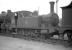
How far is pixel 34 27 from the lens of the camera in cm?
1284

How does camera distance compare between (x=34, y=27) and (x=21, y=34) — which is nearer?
(x=34, y=27)

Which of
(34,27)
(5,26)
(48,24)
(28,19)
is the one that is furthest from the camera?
(5,26)

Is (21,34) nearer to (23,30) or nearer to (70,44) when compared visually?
(23,30)

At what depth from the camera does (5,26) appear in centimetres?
1789

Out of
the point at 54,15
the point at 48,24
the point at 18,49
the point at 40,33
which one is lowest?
the point at 18,49

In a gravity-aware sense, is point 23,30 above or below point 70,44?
above

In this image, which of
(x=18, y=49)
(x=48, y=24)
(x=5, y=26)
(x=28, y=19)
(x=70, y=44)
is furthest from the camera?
(x=5, y=26)

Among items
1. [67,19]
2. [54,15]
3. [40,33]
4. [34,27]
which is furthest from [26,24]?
[67,19]

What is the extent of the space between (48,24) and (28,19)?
10.7ft

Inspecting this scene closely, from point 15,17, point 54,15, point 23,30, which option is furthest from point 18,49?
point 15,17

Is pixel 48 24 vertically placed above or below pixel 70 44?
above

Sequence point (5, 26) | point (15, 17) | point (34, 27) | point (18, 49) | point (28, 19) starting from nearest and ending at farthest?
1. point (18, 49)
2. point (34, 27)
3. point (28, 19)
4. point (15, 17)
5. point (5, 26)

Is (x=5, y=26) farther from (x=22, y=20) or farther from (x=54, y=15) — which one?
(x=54, y=15)

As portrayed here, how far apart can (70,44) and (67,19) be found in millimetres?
2117
